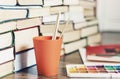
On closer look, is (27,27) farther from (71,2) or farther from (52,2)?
(71,2)

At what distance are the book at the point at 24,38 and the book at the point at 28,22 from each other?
0.03 ft

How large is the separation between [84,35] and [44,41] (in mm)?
453

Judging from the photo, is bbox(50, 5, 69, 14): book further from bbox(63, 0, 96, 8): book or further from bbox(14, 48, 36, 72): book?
bbox(14, 48, 36, 72): book

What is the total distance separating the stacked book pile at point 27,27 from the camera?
701 millimetres

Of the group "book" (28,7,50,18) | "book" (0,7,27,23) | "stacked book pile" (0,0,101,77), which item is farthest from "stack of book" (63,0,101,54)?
"book" (0,7,27,23)

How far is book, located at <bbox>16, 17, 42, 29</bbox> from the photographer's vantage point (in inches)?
29.3

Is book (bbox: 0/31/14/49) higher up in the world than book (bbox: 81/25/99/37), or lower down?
higher up

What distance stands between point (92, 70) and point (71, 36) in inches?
11.0

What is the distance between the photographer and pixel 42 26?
2.78 feet

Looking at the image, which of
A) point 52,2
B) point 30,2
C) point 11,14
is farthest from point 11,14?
point 52,2

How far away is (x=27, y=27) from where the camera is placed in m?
0.78

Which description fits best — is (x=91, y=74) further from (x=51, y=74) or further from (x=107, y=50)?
(x=107, y=50)

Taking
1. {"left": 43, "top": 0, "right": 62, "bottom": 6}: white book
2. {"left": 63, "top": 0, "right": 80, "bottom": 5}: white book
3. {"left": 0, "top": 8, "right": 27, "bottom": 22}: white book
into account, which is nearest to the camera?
{"left": 0, "top": 8, "right": 27, "bottom": 22}: white book

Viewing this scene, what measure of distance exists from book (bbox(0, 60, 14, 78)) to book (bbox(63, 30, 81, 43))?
288 millimetres
